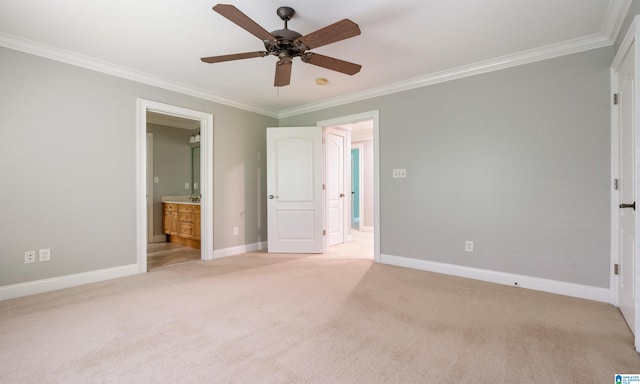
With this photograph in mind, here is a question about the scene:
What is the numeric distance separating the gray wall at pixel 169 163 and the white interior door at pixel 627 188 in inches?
256

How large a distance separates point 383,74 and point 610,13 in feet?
6.46

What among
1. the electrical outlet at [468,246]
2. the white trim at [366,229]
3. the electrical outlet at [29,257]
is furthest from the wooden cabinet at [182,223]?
the electrical outlet at [468,246]

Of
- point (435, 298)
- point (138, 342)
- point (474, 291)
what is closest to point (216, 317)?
point (138, 342)

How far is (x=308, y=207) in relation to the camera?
476 cm

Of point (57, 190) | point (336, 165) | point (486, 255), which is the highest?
point (336, 165)

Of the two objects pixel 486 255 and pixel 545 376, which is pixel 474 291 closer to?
pixel 486 255

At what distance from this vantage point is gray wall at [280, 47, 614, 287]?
8.98ft

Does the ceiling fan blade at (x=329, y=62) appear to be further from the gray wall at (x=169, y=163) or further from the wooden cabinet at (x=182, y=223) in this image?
the gray wall at (x=169, y=163)

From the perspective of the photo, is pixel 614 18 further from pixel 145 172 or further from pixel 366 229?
pixel 366 229

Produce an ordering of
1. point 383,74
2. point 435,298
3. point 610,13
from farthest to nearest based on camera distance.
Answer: point 383,74 < point 435,298 < point 610,13

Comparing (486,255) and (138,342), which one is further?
(486,255)

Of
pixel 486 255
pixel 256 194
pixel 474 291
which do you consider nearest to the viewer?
pixel 474 291

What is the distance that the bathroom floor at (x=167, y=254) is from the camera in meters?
4.19

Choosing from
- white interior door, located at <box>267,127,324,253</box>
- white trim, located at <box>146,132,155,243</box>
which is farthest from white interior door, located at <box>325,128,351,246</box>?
white trim, located at <box>146,132,155,243</box>
